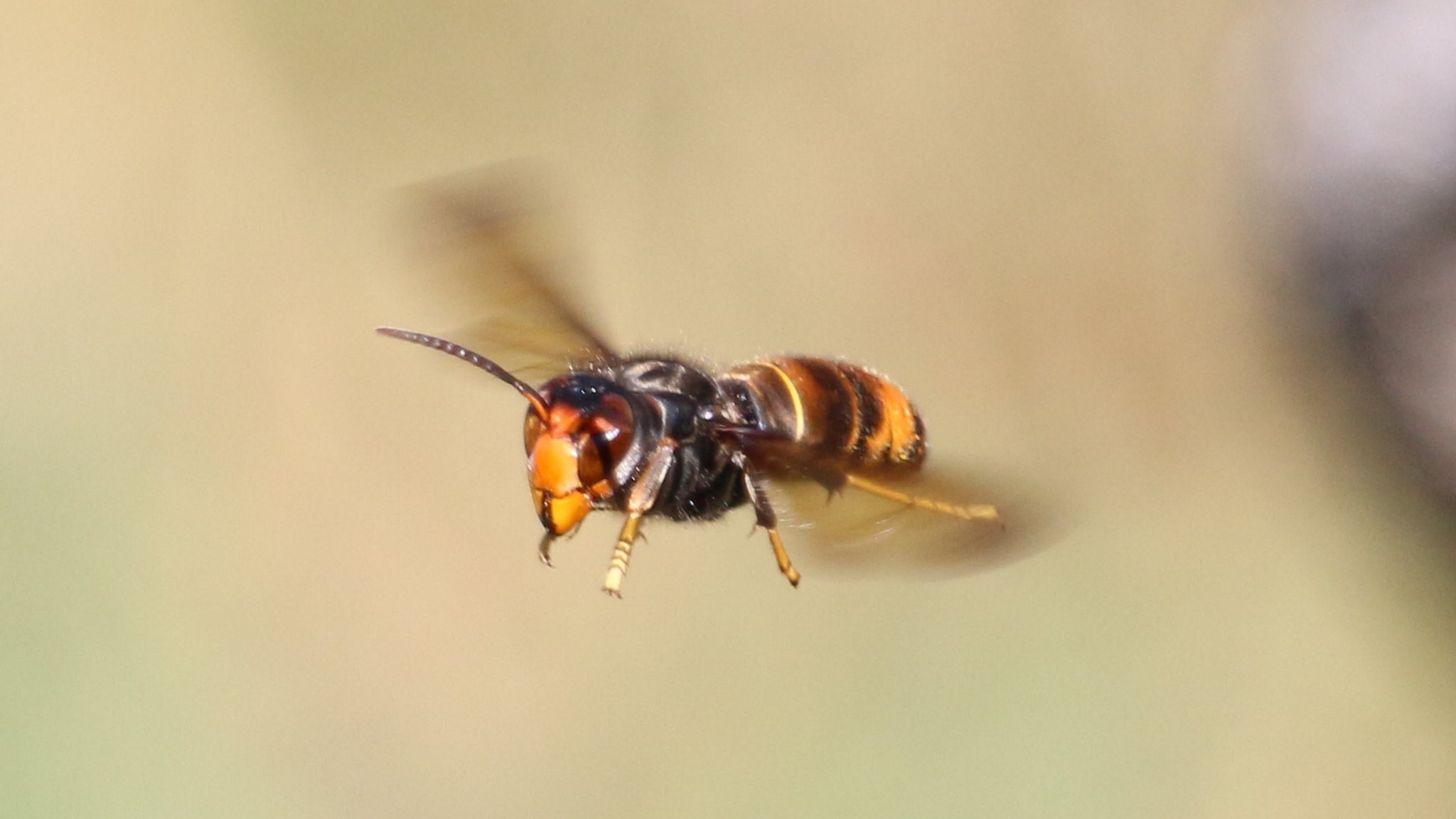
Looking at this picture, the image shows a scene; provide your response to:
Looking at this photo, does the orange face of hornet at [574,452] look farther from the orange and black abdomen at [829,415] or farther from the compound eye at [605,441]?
the orange and black abdomen at [829,415]

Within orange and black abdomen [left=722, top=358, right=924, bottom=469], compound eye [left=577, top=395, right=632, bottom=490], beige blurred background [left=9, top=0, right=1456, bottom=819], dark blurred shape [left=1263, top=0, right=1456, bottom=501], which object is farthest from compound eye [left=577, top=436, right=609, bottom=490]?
dark blurred shape [left=1263, top=0, right=1456, bottom=501]

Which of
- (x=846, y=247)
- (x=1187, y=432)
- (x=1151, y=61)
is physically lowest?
(x=1187, y=432)

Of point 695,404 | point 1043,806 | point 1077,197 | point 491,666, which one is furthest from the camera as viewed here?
point 1077,197

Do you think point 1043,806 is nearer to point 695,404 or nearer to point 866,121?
point 695,404

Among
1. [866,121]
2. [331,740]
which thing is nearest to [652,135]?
[866,121]

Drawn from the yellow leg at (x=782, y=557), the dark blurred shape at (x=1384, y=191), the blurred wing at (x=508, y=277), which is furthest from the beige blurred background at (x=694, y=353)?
the yellow leg at (x=782, y=557)

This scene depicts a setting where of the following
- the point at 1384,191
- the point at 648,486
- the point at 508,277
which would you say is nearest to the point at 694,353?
the point at 508,277

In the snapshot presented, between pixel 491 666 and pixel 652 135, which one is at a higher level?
pixel 652 135
